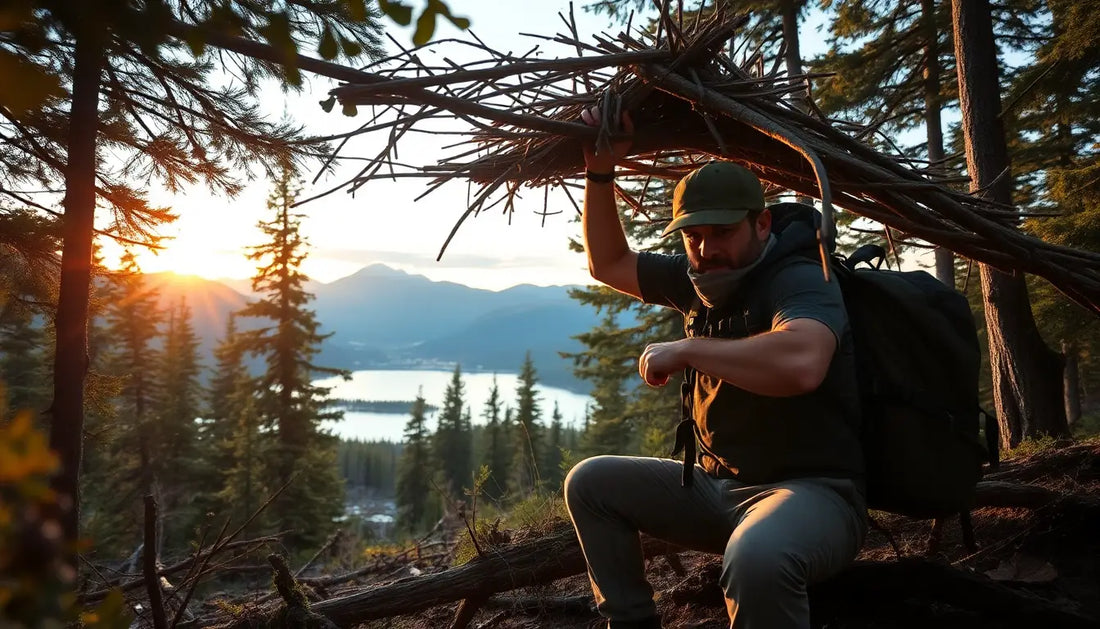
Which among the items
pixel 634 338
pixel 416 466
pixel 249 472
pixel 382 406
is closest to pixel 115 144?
pixel 634 338

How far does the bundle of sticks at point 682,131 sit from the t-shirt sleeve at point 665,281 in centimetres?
53

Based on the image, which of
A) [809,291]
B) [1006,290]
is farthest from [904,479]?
[1006,290]

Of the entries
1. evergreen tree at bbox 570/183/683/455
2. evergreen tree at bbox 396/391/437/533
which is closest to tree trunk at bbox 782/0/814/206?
evergreen tree at bbox 570/183/683/455

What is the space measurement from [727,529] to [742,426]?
427 mm

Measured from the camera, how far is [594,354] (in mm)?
18625

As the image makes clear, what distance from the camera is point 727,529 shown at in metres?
2.58

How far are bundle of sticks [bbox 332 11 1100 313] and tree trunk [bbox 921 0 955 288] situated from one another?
7.46 m

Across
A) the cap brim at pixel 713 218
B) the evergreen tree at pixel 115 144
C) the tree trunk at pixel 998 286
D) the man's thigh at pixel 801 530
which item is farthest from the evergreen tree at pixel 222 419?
the man's thigh at pixel 801 530

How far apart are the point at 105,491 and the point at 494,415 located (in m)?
24.1

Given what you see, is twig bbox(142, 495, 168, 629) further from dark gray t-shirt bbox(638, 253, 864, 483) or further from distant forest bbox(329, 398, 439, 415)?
distant forest bbox(329, 398, 439, 415)

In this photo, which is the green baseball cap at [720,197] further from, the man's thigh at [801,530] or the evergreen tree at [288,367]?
the evergreen tree at [288,367]

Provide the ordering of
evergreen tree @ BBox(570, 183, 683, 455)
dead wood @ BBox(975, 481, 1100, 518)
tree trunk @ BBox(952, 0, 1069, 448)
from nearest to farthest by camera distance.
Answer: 1. dead wood @ BBox(975, 481, 1100, 518)
2. tree trunk @ BBox(952, 0, 1069, 448)
3. evergreen tree @ BBox(570, 183, 683, 455)

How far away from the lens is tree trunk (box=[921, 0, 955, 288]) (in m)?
9.80

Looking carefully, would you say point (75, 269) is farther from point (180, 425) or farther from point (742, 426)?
point (180, 425)
